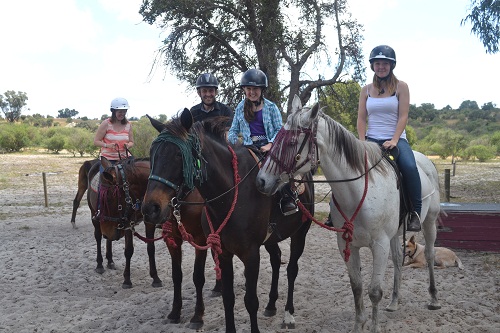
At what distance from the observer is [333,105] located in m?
14.0

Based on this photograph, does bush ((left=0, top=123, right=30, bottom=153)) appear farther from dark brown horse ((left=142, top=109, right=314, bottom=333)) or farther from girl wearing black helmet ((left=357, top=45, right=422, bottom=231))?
girl wearing black helmet ((left=357, top=45, right=422, bottom=231))

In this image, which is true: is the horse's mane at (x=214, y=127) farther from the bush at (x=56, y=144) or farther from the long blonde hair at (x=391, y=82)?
the bush at (x=56, y=144)

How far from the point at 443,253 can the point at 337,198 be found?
160 inches

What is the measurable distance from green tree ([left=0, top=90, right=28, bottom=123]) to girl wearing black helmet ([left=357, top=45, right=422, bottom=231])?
114199 millimetres

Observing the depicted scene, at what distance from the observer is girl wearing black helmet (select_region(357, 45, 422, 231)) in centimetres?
446

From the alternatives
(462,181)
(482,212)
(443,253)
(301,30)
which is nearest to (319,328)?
(443,253)

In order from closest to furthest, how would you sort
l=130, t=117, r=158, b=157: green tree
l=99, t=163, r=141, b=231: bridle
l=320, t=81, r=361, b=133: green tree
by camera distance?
l=99, t=163, r=141, b=231: bridle < l=320, t=81, r=361, b=133: green tree < l=130, t=117, r=158, b=157: green tree

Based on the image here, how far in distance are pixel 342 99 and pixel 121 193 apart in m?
9.35

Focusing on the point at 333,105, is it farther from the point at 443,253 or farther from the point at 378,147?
the point at 378,147

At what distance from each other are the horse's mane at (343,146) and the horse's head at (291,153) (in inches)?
8.3

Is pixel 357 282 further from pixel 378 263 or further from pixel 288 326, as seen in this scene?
pixel 288 326

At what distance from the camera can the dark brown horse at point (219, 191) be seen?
3240 mm

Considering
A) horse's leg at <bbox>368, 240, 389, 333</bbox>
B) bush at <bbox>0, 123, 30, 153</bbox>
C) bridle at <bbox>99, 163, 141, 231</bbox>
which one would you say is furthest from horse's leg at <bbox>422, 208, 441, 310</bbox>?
bush at <bbox>0, 123, 30, 153</bbox>

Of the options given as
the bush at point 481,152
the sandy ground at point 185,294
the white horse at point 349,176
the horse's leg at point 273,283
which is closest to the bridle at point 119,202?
the sandy ground at point 185,294
